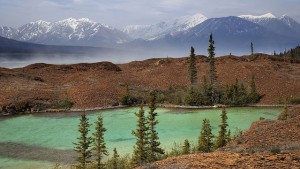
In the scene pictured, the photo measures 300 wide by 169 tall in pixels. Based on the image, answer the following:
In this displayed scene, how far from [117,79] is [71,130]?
1685 inches

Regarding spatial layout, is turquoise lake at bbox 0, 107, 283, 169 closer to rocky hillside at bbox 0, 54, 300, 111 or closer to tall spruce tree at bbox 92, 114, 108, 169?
tall spruce tree at bbox 92, 114, 108, 169

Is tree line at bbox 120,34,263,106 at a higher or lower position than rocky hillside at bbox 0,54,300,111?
lower

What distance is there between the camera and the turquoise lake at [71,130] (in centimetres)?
4619

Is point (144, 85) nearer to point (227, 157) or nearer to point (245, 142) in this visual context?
point (245, 142)

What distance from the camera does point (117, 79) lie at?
102 meters

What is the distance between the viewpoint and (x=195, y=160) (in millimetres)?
19500

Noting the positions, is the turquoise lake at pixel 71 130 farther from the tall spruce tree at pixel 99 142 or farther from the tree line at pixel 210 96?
the tall spruce tree at pixel 99 142

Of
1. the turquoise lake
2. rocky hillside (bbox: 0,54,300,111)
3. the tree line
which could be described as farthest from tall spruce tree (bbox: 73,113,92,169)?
rocky hillside (bbox: 0,54,300,111)

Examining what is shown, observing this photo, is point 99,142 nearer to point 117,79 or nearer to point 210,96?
point 210,96

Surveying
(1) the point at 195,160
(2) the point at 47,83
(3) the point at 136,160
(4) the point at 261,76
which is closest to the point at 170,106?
(4) the point at 261,76

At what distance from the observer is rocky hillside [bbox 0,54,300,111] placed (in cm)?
8750

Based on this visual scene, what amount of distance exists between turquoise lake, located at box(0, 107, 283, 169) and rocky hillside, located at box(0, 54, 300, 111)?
10.5 m

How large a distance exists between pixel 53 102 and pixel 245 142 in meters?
65.4

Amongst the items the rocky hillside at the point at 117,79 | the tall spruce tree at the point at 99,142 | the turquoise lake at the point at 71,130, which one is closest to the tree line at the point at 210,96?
the rocky hillside at the point at 117,79
